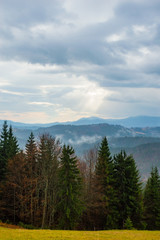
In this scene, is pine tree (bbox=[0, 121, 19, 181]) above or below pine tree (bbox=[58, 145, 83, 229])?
above

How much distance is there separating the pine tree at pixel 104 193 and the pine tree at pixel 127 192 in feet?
4.96

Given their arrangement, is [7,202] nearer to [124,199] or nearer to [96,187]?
[96,187]

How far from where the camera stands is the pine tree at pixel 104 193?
113 feet

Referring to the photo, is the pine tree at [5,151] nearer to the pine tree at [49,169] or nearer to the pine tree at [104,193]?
the pine tree at [49,169]

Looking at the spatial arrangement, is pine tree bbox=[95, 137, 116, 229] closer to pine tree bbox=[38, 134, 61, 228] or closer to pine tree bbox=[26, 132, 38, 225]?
pine tree bbox=[38, 134, 61, 228]

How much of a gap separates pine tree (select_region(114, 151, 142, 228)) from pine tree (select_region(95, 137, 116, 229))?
1.51 metres

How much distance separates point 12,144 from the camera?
150 feet

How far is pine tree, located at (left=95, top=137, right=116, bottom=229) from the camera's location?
34562 mm

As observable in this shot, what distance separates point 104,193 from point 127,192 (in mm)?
4295

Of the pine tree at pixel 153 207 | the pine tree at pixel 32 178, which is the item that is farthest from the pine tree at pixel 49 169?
the pine tree at pixel 153 207

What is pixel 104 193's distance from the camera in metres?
35.5

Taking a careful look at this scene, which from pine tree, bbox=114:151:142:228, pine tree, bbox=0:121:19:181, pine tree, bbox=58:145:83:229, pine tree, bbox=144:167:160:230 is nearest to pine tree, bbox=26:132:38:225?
pine tree, bbox=58:145:83:229

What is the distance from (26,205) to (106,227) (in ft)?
45.7

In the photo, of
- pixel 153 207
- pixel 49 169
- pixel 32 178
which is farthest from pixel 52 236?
pixel 153 207
